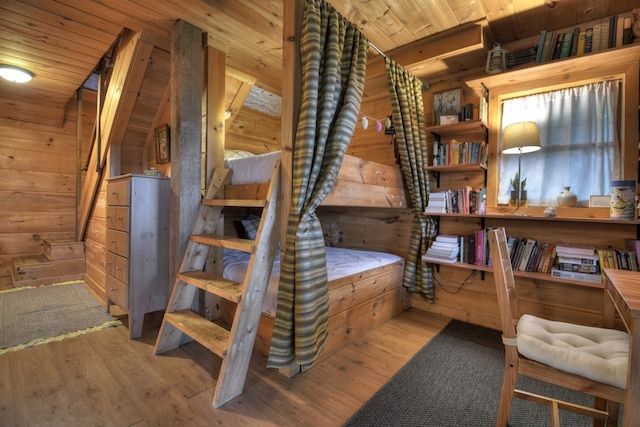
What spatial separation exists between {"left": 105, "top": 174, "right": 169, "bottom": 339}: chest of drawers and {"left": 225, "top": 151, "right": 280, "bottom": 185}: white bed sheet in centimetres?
53

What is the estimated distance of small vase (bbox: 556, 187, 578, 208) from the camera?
2.01 metres

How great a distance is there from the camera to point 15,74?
2814 mm

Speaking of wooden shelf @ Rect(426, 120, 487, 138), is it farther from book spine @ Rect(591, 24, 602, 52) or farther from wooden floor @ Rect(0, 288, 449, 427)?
wooden floor @ Rect(0, 288, 449, 427)

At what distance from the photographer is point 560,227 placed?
218 cm

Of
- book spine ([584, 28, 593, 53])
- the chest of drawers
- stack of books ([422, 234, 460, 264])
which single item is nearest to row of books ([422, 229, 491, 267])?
stack of books ([422, 234, 460, 264])

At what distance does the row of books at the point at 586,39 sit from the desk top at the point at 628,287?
155 centimetres

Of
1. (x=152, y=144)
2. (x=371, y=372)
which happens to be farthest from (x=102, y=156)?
(x=371, y=372)

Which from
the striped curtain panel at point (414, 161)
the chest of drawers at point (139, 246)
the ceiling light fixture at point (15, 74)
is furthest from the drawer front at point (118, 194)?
the striped curtain panel at point (414, 161)

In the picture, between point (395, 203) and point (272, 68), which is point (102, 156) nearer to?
point (272, 68)

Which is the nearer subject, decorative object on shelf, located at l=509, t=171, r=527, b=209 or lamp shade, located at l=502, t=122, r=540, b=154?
lamp shade, located at l=502, t=122, r=540, b=154

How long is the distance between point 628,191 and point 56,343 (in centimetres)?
373

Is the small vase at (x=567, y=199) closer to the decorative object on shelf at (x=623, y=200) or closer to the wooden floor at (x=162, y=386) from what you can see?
the decorative object on shelf at (x=623, y=200)

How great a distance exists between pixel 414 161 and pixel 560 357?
1.72 meters

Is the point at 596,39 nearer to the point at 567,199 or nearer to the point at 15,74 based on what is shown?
the point at 567,199
